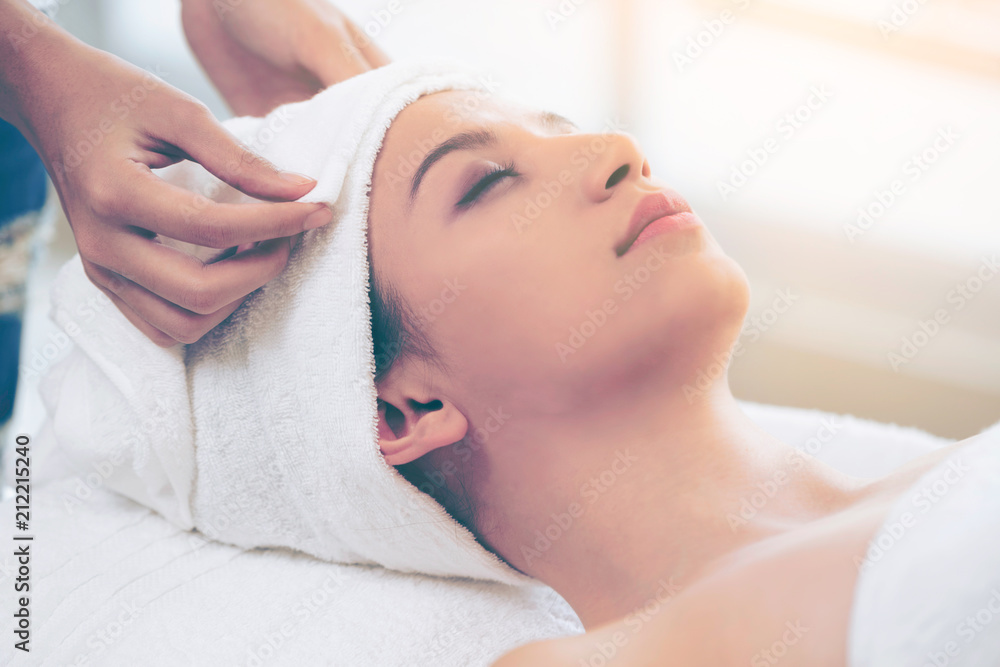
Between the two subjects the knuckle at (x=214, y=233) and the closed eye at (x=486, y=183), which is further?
the closed eye at (x=486, y=183)

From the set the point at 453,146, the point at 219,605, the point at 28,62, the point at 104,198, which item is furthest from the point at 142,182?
the point at 219,605

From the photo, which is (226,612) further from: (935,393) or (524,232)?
(935,393)

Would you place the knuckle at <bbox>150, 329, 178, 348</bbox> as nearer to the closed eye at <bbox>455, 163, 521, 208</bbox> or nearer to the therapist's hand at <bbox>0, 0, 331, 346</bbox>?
the therapist's hand at <bbox>0, 0, 331, 346</bbox>

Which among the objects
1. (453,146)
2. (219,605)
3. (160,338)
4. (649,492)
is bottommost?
(219,605)

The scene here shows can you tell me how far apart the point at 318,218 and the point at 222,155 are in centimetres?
13

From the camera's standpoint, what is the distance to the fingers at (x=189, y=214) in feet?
2.49

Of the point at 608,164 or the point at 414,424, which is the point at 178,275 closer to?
the point at 414,424

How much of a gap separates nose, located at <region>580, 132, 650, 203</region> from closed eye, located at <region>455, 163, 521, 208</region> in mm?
95

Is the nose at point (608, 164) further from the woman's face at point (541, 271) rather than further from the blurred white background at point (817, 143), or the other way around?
the blurred white background at point (817, 143)

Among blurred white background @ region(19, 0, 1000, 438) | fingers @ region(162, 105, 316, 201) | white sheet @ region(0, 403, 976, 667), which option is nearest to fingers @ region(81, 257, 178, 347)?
fingers @ region(162, 105, 316, 201)

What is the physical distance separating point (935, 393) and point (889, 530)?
1545 mm

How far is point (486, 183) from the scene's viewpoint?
875mm

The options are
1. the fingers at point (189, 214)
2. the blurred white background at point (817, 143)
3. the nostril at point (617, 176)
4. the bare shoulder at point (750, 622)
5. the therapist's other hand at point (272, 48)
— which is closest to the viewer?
the bare shoulder at point (750, 622)

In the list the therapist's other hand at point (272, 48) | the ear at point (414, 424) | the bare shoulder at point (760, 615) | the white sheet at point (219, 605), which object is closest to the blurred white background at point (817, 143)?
the therapist's other hand at point (272, 48)
